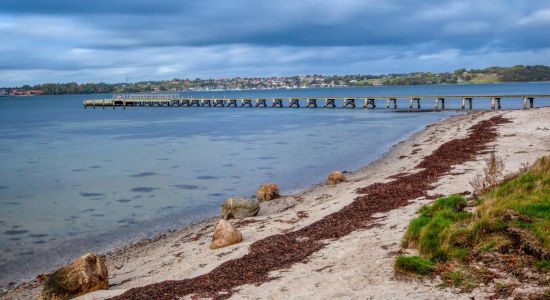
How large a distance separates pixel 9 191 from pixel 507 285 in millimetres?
24799

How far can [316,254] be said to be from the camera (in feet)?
32.2

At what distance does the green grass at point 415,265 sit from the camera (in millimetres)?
7578

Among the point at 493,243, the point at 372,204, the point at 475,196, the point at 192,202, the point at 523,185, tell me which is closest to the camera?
the point at 493,243

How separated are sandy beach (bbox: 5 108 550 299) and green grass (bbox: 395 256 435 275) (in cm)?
21

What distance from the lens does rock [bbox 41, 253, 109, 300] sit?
969cm

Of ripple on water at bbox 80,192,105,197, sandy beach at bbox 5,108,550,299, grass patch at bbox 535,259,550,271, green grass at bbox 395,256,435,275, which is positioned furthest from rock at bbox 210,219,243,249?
ripple on water at bbox 80,192,105,197

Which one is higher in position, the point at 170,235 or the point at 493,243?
the point at 493,243

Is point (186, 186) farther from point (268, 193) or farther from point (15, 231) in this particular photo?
point (15, 231)

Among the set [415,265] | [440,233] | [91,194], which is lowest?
[91,194]

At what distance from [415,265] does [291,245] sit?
12.5 feet

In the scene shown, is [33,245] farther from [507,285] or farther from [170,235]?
[507,285]

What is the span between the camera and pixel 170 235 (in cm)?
1617

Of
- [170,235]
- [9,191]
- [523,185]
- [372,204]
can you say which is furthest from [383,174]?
[9,191]

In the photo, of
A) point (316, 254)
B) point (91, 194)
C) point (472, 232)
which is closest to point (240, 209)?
point (316, 254)
